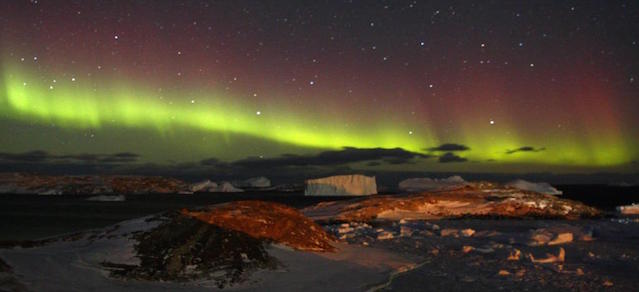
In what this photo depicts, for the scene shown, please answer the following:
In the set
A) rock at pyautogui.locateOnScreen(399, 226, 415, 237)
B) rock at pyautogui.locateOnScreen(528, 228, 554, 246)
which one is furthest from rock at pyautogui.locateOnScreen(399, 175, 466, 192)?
rock at pyautogui.locateOnScreen(528, 228, 554, 246)

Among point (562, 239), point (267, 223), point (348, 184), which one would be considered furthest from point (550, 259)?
point (348, 184)

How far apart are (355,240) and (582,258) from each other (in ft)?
17.8

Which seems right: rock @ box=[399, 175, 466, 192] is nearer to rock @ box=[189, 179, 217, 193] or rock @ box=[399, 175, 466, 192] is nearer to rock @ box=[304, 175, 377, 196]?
rock @ box=[304, 175, 377, 196]

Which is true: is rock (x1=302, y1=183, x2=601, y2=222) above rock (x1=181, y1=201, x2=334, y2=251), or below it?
below

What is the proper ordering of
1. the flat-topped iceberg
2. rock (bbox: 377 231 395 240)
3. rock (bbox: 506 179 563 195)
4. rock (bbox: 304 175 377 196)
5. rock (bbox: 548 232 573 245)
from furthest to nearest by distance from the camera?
the flat-topped iceberg
rock (bbox: 304 175 377 196)
rock (bbox: 506 179 563 195)
rock (bbox: 377 231 395 240)
rock (bbox: 548 232 573 245)

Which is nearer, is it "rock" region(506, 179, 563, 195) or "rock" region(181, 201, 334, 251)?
"rock" region(181, 201, 334, 251)

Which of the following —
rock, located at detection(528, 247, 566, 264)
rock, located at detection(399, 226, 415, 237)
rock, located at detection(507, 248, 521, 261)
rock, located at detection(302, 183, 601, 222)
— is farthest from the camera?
rock, located at detection(302, 183, 601, 222)

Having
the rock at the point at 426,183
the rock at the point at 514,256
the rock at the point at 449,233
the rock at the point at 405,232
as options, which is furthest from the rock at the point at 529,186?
the rock at the point at 514,256

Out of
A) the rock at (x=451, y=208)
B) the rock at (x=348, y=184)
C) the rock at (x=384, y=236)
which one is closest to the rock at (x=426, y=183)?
the rock at (x=348, y=184)

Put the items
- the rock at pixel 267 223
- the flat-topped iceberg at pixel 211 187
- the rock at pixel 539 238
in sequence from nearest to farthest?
the rock at pixel 267 223 < the rock at pixel 539 238 < the flat-topped iceberg at pixel 211 187

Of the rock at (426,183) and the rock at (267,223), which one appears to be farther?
the rock at (426,183)

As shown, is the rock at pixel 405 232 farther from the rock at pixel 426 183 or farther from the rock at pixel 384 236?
the rock at pixel 426 183

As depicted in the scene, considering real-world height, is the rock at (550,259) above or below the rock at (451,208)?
above

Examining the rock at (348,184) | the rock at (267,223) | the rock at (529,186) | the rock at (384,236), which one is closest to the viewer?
the rock at (267,223)
